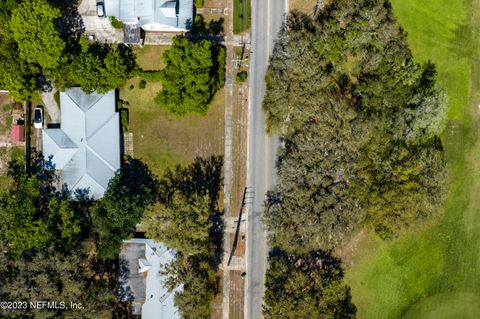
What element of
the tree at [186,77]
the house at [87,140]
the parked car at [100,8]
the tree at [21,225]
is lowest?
the tree at [21,225]

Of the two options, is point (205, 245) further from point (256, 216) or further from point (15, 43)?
point (15, 43)

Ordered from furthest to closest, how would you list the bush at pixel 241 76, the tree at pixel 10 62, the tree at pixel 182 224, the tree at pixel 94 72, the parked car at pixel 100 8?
the bush at pixel 241 76 → the parked car at pixel 100 8 → the tree at pixel 94 72 → the tree at pixel 10 62 → the tree at pixel 182 224

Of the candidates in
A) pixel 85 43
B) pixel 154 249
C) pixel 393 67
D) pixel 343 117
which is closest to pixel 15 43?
pixel 85 43

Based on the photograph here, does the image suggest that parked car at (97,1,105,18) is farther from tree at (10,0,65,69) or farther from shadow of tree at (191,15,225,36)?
shadow of tree at (191,15,225,36)

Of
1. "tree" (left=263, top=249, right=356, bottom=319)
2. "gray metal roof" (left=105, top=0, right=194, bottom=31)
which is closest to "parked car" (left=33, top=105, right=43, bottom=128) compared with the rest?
"gray metal roof" (left=105, top=0, right=194, bottom=31)

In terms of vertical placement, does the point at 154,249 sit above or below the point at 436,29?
below

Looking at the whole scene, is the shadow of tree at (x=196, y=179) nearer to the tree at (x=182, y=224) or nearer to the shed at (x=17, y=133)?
the tree at (x=182, y=224)

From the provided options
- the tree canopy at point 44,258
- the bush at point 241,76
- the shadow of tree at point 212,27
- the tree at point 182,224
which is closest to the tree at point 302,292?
the tree at point 182,224
